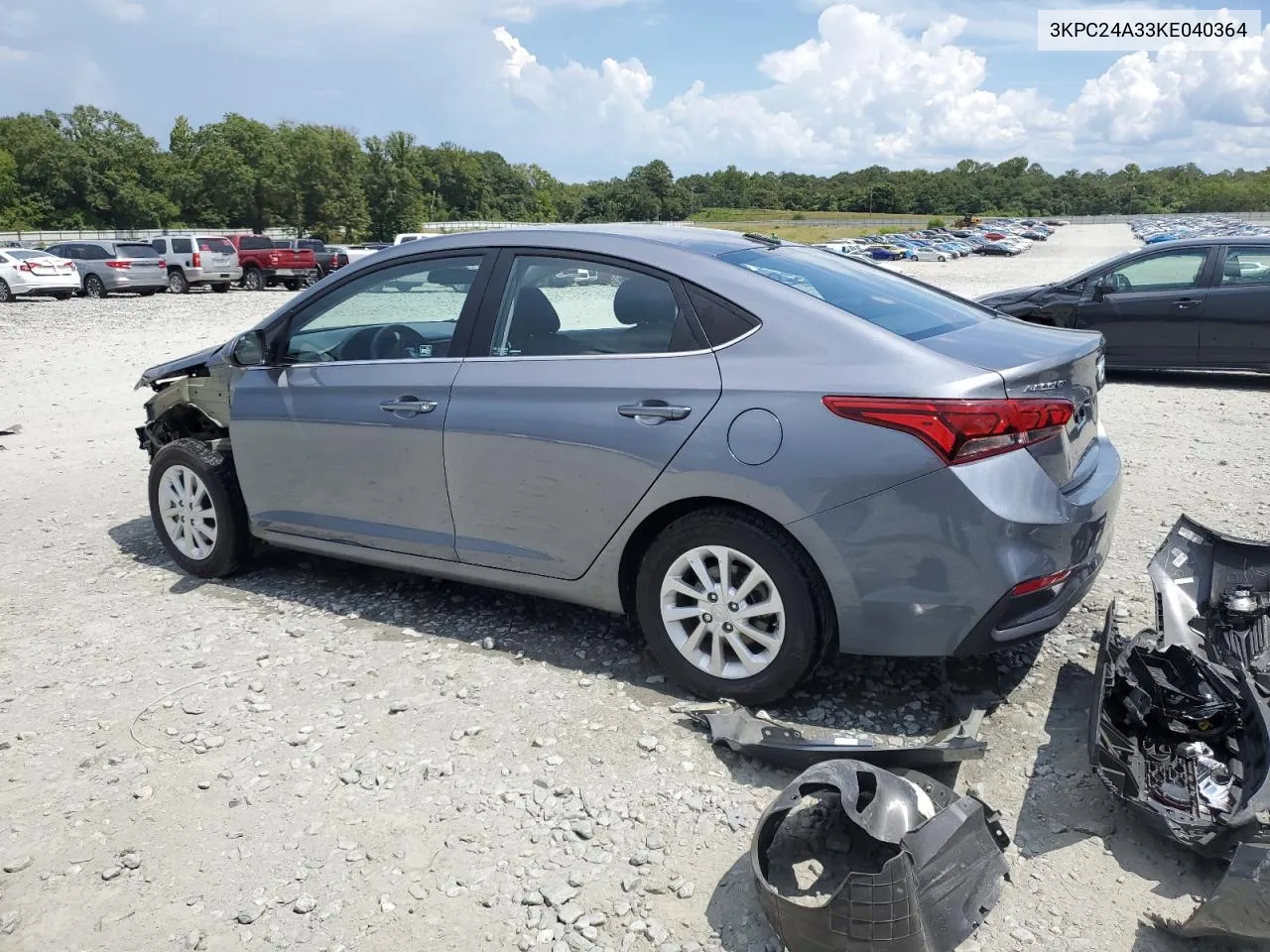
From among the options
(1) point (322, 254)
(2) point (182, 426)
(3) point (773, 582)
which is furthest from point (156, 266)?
(3) point (773, 582)

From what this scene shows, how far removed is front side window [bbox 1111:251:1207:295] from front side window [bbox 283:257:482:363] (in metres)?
8.99

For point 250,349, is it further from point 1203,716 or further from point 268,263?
point 268,263

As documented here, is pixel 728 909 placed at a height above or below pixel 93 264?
below

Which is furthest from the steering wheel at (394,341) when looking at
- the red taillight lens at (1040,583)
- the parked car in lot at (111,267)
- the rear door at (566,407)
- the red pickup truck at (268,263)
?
the red pickup truck at (268,263)

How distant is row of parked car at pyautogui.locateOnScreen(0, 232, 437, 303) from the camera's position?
26.8 metres

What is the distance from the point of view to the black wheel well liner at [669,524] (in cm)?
346

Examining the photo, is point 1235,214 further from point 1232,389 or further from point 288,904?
point 288,904

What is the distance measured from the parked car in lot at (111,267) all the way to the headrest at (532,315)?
28.6 metres

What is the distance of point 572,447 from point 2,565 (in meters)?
3.86

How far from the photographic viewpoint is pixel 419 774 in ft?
11.2

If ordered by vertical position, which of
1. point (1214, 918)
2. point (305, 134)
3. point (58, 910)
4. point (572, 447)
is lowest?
point (58, 910)

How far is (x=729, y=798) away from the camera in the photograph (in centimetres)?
324

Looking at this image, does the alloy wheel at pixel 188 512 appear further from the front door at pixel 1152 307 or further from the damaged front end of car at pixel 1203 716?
the front door at pixel 1152 307

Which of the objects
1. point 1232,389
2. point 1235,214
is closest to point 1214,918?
point 1232,389
